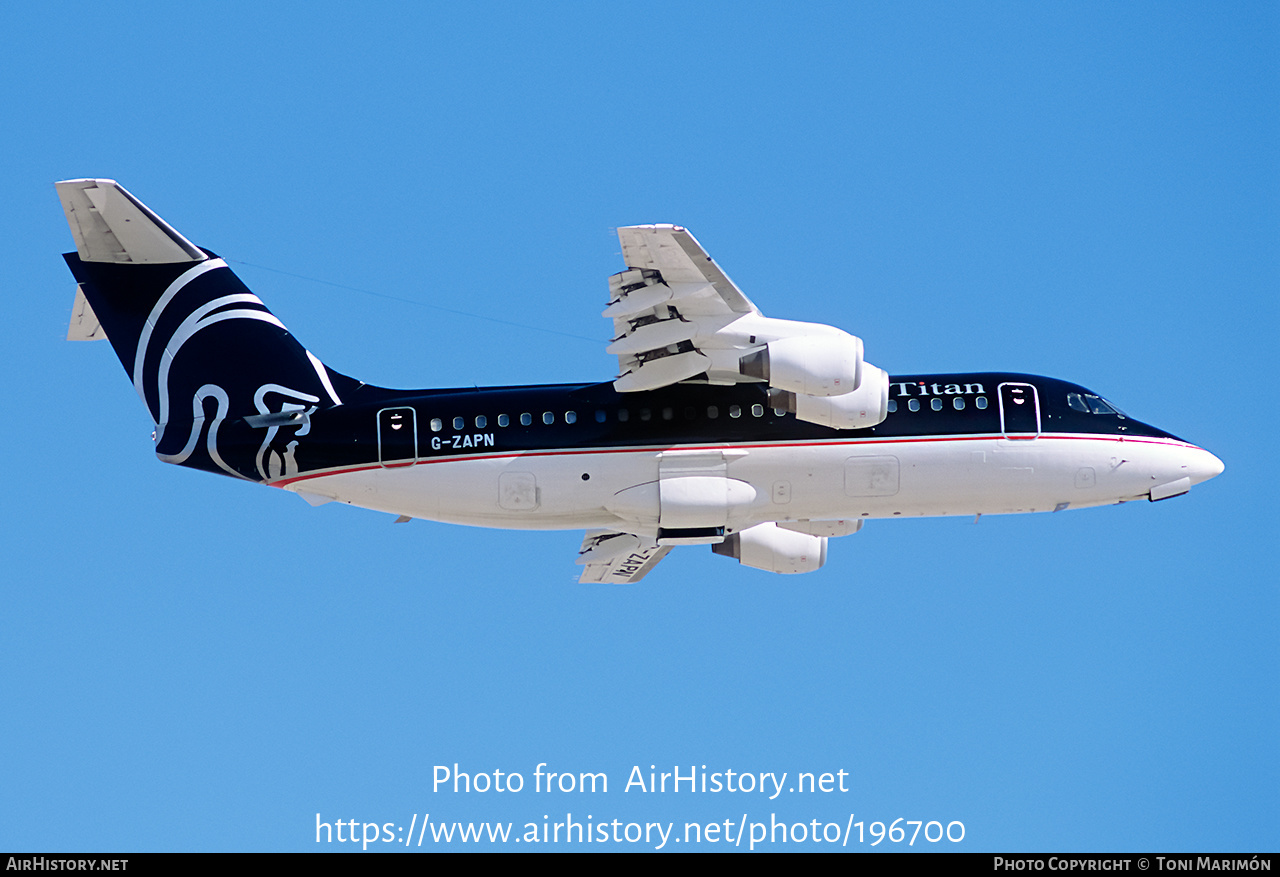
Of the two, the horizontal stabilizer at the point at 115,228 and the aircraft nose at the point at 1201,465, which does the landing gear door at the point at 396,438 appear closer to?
the horizontal stabilizer at the point at 115,228

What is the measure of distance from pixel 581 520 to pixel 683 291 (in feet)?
13.8

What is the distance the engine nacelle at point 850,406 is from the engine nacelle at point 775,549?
382 centimetres

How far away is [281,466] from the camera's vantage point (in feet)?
87.3

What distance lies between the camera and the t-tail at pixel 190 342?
26734mm

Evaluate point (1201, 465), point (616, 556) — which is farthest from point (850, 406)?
point (1201, 465)

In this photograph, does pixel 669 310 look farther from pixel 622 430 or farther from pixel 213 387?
pixel 213 387

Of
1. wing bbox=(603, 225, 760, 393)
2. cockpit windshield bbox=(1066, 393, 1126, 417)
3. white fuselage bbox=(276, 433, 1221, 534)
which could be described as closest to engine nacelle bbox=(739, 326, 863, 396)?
wing bbox=(603, 225, 760, 393)

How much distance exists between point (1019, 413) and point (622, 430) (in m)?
6.25

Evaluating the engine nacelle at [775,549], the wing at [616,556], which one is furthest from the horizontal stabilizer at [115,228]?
the engine nacelle at [775,549]

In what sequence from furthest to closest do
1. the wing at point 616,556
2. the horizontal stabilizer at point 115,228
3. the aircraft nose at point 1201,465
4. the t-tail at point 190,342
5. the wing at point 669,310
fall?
the wing at point 616,556 < the aircraft nose at point 1201,465 < the horizontal stabilizer at point 115,228 < the t-tail at point 190,342 < the wing at point 669,310

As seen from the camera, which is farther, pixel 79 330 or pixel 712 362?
pixel 79 330
